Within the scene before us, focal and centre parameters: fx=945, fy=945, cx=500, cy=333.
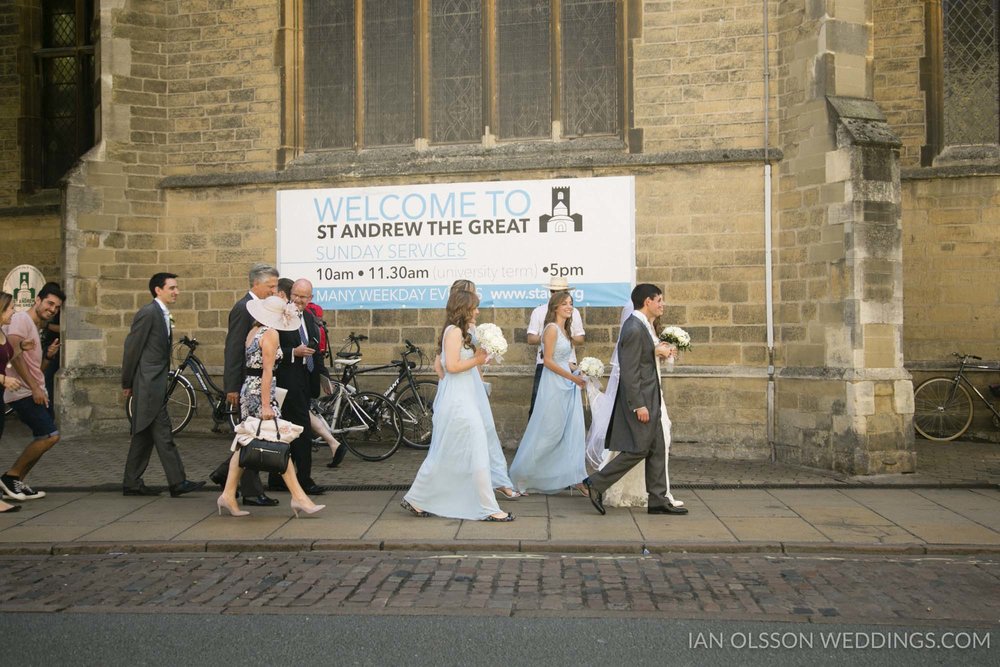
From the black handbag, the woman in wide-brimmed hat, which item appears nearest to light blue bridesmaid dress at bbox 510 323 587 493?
the woman in wide-brimmed hat

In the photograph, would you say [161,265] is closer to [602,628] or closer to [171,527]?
[171,527]

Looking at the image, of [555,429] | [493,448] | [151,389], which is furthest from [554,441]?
[151,389]

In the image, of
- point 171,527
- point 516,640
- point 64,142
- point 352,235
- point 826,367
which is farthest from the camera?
point 64,142

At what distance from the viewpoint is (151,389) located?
8.58 meters

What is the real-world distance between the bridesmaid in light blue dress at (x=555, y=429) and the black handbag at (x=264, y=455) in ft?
7.71

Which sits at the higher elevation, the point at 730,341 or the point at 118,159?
the point at 118,159

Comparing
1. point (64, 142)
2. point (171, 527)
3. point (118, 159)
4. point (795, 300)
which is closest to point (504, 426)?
A: point (795, 300)

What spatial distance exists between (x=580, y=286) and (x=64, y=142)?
34.7 feet

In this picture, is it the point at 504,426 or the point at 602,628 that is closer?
the point at 602,628

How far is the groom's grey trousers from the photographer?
7.87 metres

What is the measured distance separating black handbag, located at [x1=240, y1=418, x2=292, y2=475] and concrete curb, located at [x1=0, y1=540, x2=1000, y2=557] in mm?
738

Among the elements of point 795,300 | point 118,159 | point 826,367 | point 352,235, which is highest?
point 118,159

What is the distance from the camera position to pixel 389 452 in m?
10.9

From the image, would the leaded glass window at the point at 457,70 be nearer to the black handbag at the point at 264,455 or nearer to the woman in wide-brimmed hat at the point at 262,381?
the woman in wide-brimmed hat at the point at 262,381
